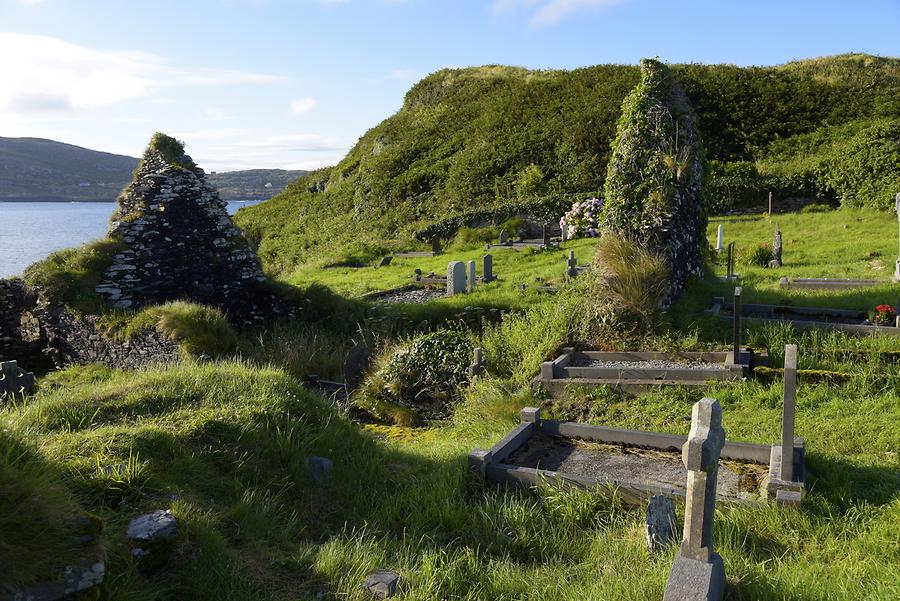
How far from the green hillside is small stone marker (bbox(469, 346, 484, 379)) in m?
17.2

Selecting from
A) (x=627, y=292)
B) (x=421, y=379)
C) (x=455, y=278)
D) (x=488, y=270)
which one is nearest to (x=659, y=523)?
(x=627, y=292)

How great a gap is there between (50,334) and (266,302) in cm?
460

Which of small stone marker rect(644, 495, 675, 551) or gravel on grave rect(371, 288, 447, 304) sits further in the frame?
gravel on grave rect(371, 288, 447, 304)

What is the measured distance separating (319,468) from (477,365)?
171 inches

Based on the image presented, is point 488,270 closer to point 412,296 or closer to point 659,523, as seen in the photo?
point 412,296

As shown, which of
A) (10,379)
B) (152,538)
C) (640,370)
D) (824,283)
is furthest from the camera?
(824,283)

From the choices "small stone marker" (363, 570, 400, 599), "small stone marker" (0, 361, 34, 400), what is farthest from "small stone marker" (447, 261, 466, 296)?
"small stone marker" (363, 570, 400, 599)

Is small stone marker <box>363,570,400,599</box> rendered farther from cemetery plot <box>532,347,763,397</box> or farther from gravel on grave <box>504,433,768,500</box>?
cemetery plot <box>532,347,763,397</box>

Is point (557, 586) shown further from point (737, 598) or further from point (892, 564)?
point (892, 564)

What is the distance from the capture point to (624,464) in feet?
21.8

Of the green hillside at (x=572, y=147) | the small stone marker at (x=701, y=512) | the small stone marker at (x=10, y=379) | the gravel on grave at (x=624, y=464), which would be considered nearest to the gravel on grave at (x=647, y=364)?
the gravel on grave at (x=624, y=464)

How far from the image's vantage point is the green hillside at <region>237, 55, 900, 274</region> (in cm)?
2697

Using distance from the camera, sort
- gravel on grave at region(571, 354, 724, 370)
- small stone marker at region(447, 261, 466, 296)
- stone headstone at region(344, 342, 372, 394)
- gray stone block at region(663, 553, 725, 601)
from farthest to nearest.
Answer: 1. small stone marker at region(447, 261, 466, 296)
2. stone headstone at region(344, 342, 372, 394)
3. gravel on grave at region(571, 354, 724, 370)
4. gray stone block at region(663, 553, 725, 601)

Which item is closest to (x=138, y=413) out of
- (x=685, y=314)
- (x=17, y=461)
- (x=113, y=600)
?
(x=17, y=461)
